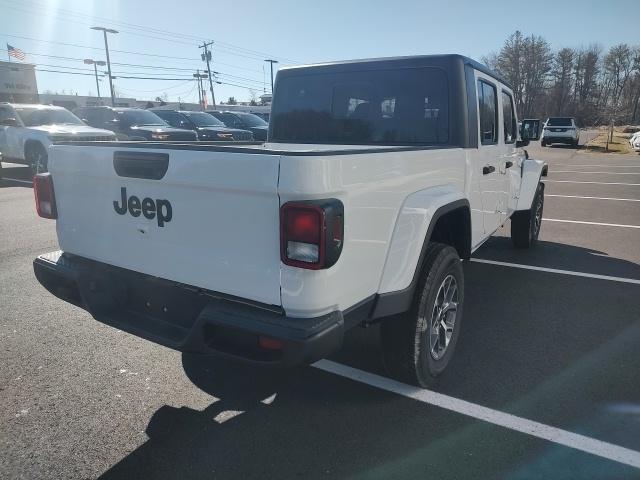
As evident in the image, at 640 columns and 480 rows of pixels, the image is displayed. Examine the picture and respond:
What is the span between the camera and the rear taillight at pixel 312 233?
206 cm

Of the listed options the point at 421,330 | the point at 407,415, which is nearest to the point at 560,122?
the point at 421,330

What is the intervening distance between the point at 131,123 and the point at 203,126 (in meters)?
3.93

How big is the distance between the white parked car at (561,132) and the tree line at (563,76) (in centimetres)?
4367

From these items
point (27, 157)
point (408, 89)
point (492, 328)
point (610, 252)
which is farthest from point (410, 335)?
point (27, 157)

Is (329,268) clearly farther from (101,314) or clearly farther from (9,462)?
(9,462)

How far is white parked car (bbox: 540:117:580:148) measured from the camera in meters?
28.5

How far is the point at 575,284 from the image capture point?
5.25 meters

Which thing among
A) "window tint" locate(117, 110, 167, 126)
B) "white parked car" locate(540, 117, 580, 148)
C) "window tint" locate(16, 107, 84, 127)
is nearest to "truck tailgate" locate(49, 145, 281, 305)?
"window tint" locate(16, 107, 84, 127)

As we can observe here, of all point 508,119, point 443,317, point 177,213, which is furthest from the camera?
point 508,119

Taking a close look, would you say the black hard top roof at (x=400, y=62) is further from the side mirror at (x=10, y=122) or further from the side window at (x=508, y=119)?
the side mirror at (x=10, y=122)

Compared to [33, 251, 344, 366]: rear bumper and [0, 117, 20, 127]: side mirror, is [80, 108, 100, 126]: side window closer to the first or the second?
[0, 117, 20, 127]: side mirror

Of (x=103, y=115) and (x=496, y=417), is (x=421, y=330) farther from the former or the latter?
(x=103, y=115)

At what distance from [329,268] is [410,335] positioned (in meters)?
1.00

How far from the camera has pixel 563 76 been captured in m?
76.1
